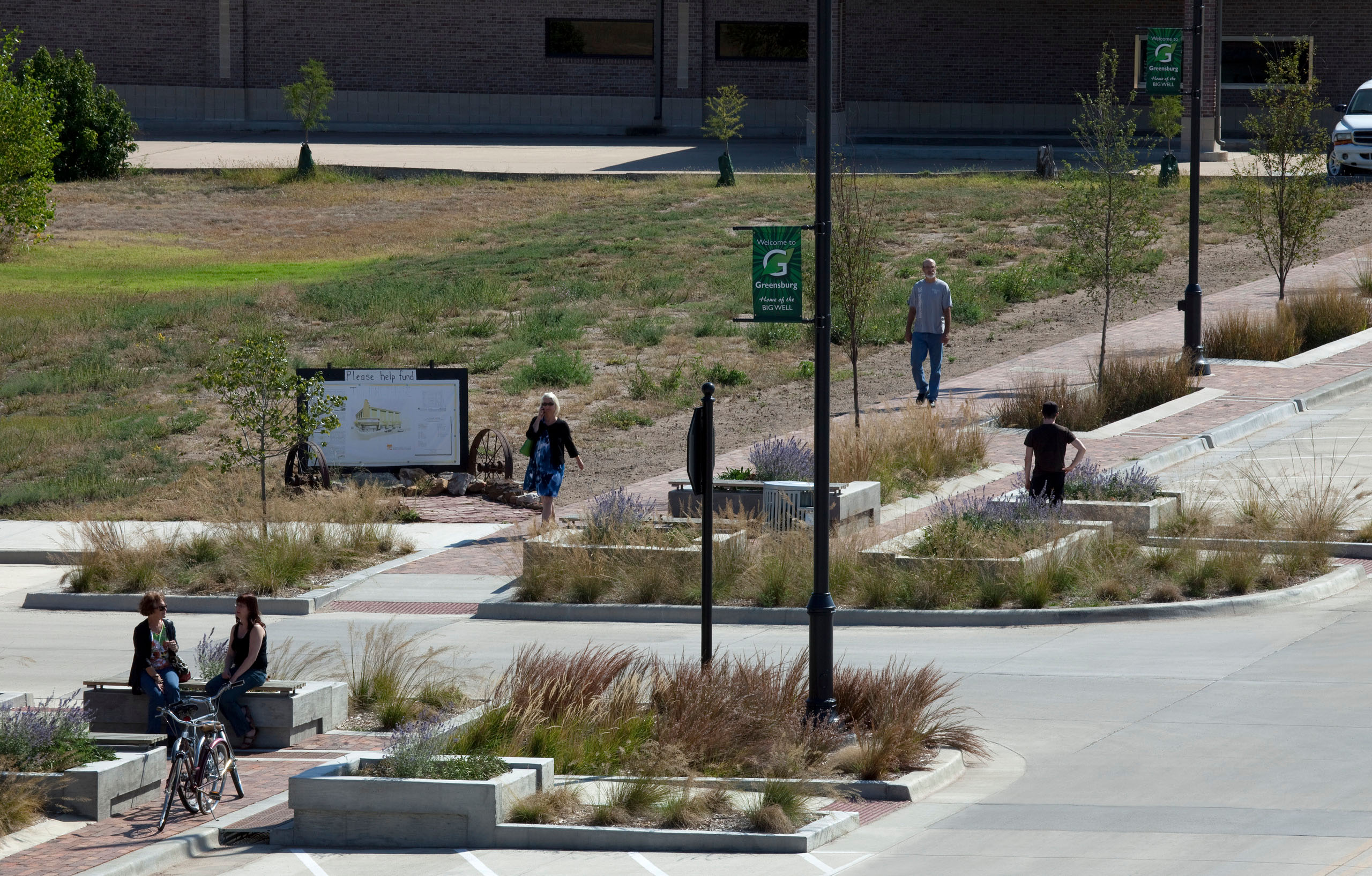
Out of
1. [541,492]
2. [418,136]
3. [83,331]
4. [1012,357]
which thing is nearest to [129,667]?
[541,492]

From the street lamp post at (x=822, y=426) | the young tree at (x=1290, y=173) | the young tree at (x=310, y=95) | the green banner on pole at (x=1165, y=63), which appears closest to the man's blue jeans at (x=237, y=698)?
the street lamp post at (x=822, y=426)

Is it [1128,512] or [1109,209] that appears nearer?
[1128,512]

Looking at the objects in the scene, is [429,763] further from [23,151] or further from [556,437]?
[23,151]

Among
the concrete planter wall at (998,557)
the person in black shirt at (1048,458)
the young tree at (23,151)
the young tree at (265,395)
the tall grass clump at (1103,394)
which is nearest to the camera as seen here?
the concrete planter wall at (998,557)

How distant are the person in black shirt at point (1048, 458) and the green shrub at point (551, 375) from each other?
11140 mm

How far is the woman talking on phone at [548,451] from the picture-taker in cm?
1906

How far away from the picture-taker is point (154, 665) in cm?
1209

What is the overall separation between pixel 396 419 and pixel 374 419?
0.28 metres

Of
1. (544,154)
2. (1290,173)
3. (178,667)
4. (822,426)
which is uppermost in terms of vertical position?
(544,154)

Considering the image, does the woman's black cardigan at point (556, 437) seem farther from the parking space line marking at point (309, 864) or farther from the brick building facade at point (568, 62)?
the brick building facade at point (568, 62)

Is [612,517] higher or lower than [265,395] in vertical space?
Result: lower

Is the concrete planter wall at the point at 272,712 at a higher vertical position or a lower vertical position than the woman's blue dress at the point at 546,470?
lower

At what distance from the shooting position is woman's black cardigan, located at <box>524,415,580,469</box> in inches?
754

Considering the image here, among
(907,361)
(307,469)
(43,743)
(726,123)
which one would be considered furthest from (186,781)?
(726,123)
